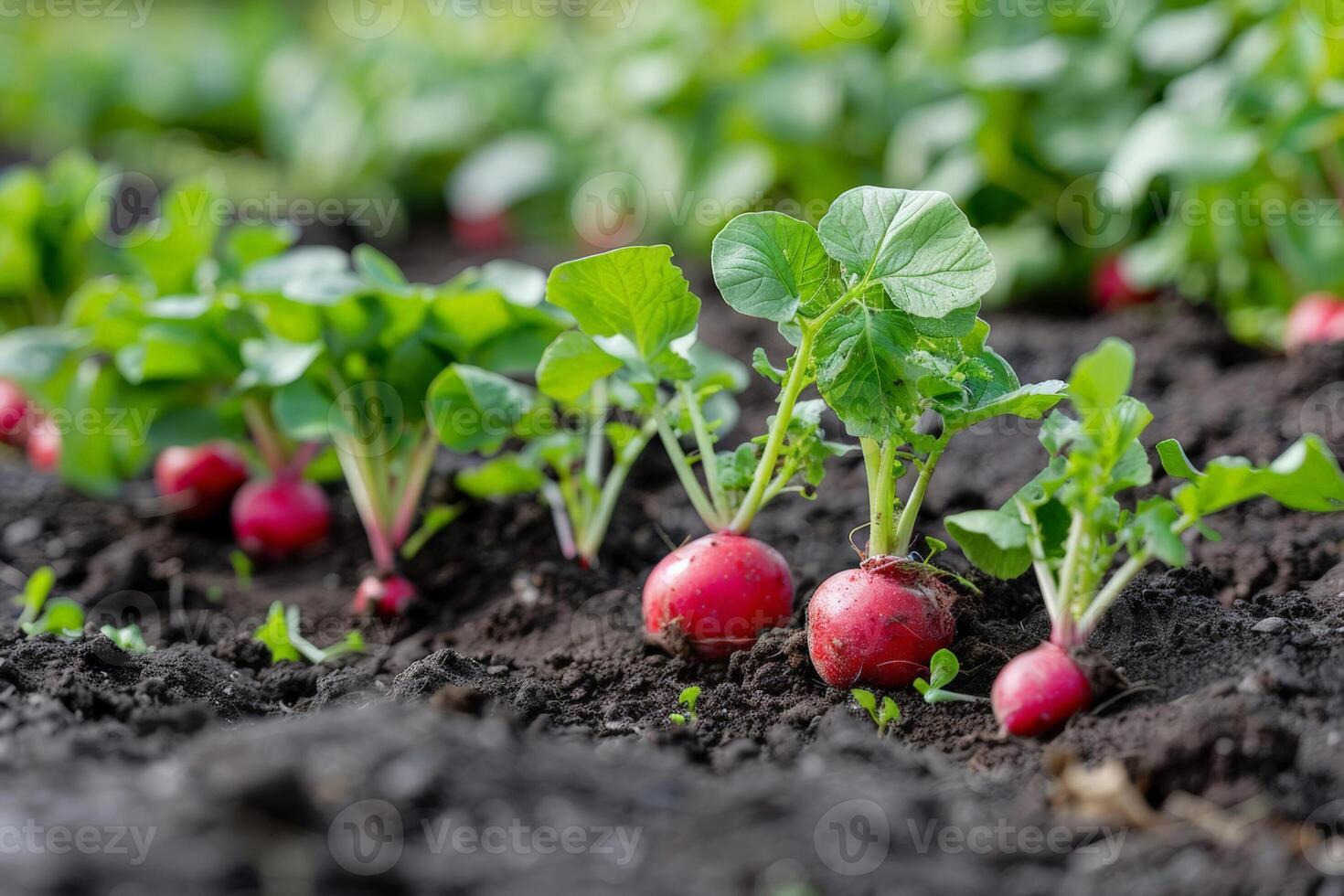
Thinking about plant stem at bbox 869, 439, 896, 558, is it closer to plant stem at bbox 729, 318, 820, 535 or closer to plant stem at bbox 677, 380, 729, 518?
plant stem at bbox 729, 318, 820, 535

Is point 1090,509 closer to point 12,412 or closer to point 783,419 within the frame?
point 783,419

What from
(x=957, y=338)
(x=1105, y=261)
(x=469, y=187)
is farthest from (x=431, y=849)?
(x=469, y=187)

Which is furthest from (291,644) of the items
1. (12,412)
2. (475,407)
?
(12,412)

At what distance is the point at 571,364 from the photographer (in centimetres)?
206

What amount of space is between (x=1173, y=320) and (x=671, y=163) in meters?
2.08

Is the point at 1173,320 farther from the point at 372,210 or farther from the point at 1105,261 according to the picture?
the point at 372,210

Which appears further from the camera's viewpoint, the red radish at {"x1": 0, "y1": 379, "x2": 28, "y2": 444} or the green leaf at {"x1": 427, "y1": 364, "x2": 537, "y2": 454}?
the red radish at {"x1": 0, "y1": 379, "x2": 28, "y2": 444}

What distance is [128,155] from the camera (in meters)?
6.42

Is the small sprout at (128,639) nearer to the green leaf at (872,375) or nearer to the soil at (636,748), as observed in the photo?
the soil at (636,748)

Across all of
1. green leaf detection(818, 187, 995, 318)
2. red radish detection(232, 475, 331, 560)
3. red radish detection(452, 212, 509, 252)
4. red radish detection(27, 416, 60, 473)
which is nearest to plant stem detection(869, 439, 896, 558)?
green leaf detection(818, 187, 995, 318)

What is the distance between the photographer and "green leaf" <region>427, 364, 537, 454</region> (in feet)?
7.26

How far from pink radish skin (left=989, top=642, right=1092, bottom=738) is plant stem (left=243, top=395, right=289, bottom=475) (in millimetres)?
2040

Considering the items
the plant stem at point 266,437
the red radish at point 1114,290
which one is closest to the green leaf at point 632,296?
the plant stem at point 266,437

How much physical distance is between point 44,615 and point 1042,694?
83.5 inches
